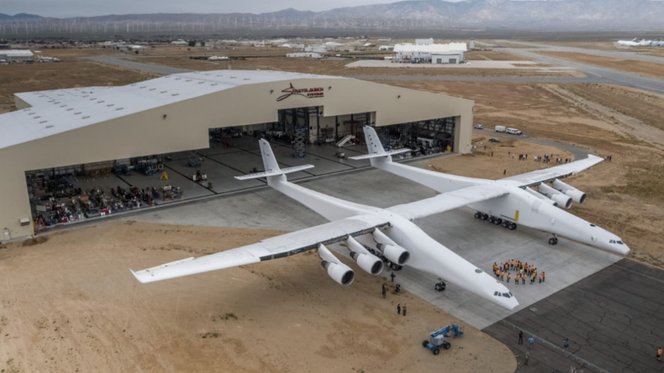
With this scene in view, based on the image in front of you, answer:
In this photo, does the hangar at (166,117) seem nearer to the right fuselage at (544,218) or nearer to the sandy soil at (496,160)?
the sandy soil at (496,160)

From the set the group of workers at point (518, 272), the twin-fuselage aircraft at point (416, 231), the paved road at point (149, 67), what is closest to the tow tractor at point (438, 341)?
the twin-fuselage aircraft at point (416, 231)

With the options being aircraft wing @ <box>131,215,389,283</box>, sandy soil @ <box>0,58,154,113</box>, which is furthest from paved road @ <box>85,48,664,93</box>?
aircraft wing @ <box>131,215,389,283</box>

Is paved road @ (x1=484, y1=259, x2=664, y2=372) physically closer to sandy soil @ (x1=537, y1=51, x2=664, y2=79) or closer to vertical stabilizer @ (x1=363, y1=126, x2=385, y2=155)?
vertical stabilizer @ (x1=363, y1=126, x2=385, y2=155)

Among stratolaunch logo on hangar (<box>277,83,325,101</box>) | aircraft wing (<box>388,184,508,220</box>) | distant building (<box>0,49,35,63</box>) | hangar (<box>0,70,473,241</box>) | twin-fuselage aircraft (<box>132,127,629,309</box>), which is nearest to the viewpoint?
twin-fuselage aircraft (<box>132,127,629,309</box>)

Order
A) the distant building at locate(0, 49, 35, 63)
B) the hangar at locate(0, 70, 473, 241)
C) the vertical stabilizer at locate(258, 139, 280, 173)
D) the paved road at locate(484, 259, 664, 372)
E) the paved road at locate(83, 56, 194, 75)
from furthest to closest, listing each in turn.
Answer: the distant building at locate(0, 49, 35, 63) < the paved road at locate(83, 56, 194, 75) < the vertical stabilizer at locate(258, 139, 280, 173) < the hangar at locate(0, 70, 473, 241) < the paved road at locate(484, 259, 664, 372)

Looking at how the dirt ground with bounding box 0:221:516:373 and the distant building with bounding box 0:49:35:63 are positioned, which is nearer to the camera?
the dirt ground with bounding box 0:221:516:373

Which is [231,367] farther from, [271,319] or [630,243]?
[630,243]
